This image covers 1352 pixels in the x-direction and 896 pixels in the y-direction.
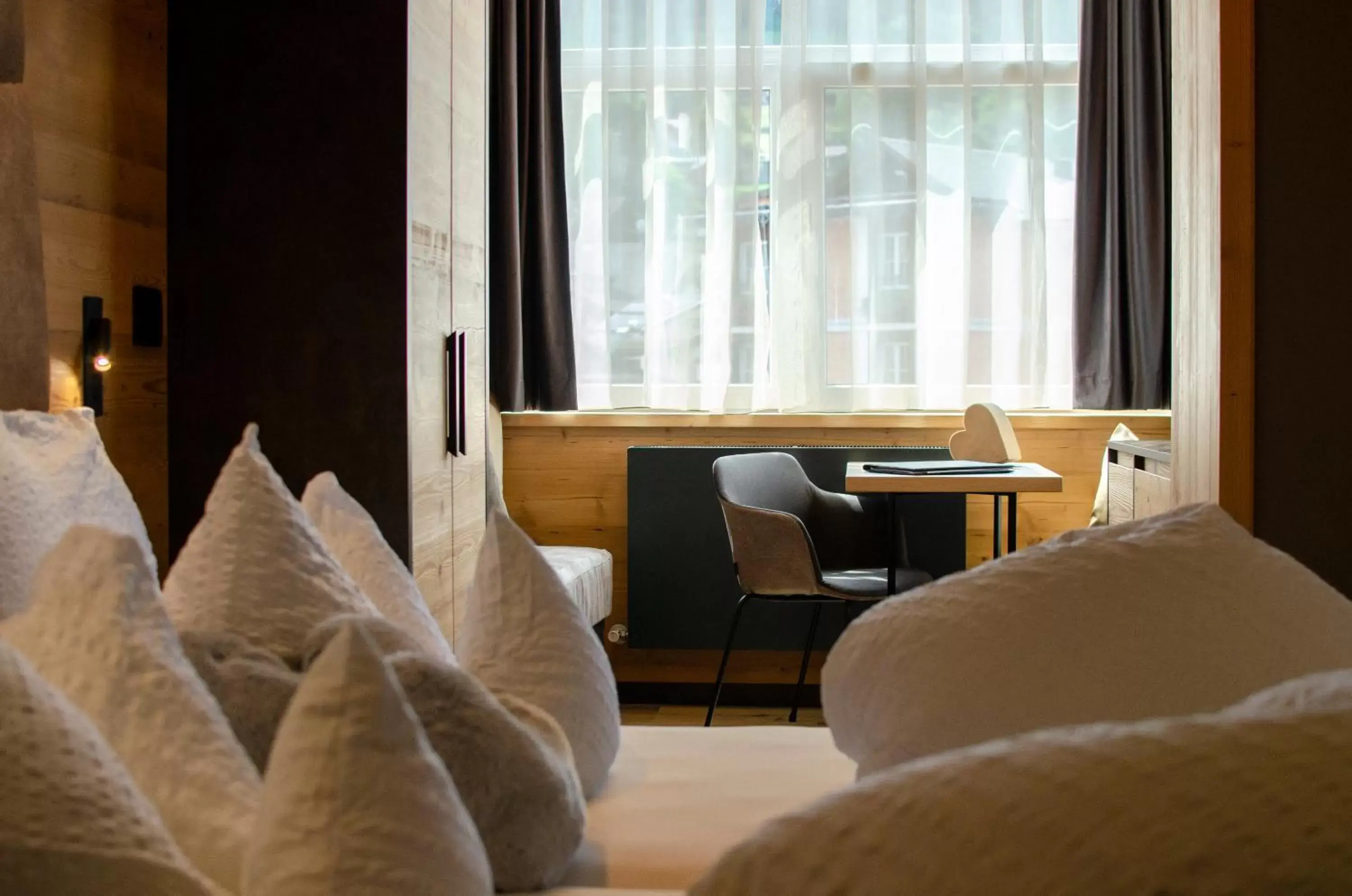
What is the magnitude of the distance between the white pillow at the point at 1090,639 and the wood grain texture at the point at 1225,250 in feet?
5.99

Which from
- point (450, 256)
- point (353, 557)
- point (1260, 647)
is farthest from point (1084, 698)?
point (450, 256)

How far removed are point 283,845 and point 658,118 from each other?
4.13 metres

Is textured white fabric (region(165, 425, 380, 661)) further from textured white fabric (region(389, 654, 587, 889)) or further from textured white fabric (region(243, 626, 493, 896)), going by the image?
Result: textured white fabric (region(243, 626, 493, 896))

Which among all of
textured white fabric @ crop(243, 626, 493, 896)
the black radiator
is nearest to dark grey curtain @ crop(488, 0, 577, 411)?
the black radiator

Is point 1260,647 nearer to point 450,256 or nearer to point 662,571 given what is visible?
point 450,256

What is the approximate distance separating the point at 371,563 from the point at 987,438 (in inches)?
109

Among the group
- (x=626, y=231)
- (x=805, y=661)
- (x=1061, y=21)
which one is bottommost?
(x=805, y=661)

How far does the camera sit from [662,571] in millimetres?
4570

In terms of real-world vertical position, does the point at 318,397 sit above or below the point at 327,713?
above

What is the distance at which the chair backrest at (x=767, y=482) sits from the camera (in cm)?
407

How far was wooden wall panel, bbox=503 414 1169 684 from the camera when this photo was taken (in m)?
4.60

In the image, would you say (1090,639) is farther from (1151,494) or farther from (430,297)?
(1151,494)

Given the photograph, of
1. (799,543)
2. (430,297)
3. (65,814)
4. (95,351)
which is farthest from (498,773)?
(799,543)

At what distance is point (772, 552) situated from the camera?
3.91 m
